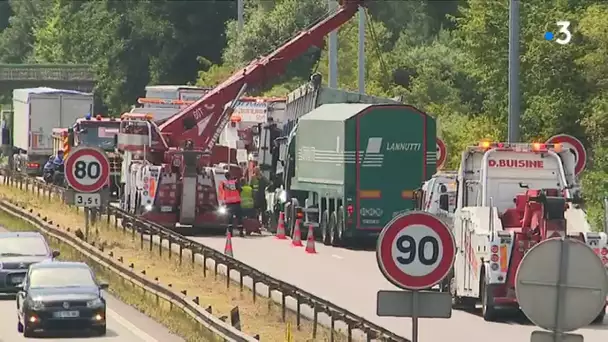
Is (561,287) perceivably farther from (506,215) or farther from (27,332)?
(506,215)

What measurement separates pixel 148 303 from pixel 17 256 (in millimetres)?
3565

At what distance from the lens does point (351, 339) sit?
18.6m

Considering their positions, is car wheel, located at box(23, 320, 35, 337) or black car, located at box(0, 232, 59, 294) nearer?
car wheel, located at box(23, 320, 35, 337)

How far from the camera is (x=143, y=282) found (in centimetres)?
2664

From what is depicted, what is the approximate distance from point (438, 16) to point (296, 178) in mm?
49736

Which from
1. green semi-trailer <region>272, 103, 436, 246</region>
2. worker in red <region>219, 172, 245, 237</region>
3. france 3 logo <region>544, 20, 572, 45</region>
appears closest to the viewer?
green semi-trailer <region>272, 103, 436, 246</region>

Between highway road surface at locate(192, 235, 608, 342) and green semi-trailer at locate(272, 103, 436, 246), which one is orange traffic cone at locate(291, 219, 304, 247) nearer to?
highway road surface at locate(192, 235, 608, 342)

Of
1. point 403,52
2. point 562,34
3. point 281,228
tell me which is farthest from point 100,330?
point 403,52

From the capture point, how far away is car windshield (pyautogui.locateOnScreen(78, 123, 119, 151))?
53406 mm

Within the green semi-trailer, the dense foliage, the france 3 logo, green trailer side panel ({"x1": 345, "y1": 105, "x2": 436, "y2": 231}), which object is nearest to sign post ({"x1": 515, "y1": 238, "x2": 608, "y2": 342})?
the dense foliage

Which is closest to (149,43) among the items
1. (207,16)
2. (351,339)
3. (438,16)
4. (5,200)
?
(207,16)

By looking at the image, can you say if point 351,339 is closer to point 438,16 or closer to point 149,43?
point 438,16

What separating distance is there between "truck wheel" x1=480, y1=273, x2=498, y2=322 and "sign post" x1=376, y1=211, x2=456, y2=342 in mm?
11172

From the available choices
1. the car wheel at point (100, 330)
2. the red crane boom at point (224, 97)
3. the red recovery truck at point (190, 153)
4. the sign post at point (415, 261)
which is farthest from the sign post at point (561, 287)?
the red crane boom at point (224, 97)
